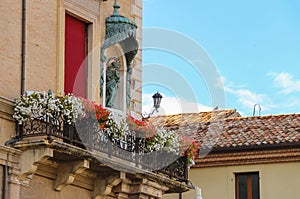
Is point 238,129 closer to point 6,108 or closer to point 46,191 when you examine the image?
point 46,191

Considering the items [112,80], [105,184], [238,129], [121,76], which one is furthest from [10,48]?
[238,129]

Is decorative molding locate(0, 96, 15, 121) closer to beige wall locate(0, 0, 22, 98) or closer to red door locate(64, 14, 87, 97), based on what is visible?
beige wall locate(0, 0, 22, 98)

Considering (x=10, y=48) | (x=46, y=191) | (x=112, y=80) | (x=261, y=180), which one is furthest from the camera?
(x=261, y=180)

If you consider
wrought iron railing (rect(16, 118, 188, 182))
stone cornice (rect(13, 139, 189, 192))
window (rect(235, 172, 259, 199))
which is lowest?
stone cornice (rect(13, 139, 189, 192))

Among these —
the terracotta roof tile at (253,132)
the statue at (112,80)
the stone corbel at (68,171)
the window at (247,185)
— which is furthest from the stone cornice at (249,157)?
the stone corbel at (68,171)

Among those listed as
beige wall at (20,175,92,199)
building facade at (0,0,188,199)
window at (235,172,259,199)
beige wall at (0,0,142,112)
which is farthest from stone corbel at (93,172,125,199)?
window at (235,172,259,199)

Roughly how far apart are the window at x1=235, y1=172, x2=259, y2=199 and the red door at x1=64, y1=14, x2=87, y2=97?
10.2 meters

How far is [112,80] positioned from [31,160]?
3983mm

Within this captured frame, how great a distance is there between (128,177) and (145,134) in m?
0.84

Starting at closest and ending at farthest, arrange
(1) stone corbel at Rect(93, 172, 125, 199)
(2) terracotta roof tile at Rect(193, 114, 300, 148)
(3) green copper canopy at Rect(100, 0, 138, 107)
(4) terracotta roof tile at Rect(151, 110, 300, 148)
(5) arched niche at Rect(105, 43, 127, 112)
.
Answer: (1) stone corbel at Rect(93, 172, 125, 199), (3) green copper canopy at Rect(100, 0, 138, 107), (5) arched niche at Rect(105, 43, 127, 112), (2) terracotta roof tile at Rect(193, 114, 300, 148), (4) terracotta roof tile at Rect(151, 110, 300, 148)

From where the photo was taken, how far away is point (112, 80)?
64.4 feet

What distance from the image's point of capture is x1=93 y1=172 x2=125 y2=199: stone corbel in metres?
18.0

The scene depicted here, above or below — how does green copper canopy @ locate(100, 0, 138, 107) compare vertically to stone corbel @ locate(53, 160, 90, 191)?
above

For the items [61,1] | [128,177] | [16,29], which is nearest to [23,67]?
[16,29]
